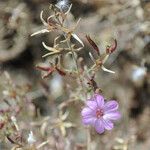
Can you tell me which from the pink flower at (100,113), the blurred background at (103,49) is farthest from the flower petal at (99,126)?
the blurred background at (103,49)

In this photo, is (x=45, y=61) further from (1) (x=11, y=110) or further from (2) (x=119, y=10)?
(1) (x=11, y=110)

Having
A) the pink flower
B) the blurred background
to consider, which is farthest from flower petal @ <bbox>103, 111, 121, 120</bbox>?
the blurred background

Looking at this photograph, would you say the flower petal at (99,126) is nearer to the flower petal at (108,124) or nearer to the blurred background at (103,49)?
the flower petal at (108,124)

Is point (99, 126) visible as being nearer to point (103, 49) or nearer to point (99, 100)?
point (99, 100)

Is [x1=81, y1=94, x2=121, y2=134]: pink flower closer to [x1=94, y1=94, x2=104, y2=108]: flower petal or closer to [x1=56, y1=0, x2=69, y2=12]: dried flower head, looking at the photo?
[x1=94, y1=94, x2=104, y2=108]: flower petal

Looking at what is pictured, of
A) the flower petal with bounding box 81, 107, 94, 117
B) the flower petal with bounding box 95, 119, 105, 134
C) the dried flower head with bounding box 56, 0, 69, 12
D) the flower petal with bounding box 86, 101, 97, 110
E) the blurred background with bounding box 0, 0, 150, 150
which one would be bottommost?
the blurred background with bounding box 0, 0, 150, 150

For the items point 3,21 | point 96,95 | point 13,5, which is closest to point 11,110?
point 96,95
